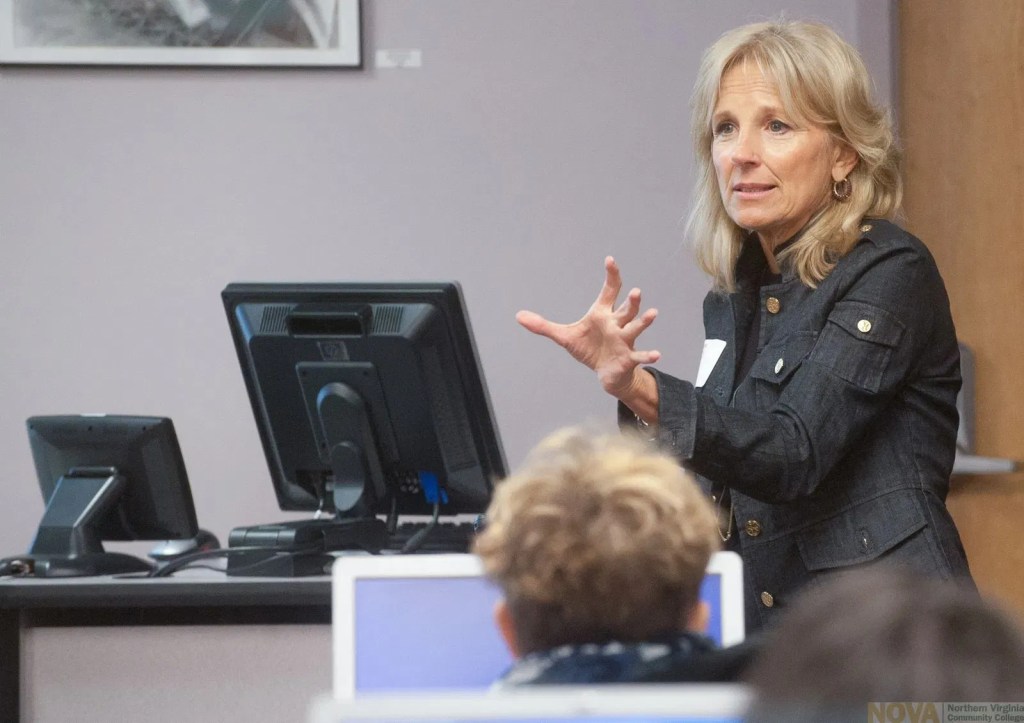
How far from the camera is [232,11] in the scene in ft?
11.3

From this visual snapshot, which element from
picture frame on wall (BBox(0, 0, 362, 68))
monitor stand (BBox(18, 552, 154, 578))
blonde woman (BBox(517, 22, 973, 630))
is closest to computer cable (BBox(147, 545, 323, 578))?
monitor stand (BBox(18, 552, 154, 578))

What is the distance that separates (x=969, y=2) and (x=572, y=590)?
2.62 metres

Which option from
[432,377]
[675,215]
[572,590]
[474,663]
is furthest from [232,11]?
[572,590]

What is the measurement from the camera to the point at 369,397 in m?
2.19

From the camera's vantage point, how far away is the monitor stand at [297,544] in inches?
84.4

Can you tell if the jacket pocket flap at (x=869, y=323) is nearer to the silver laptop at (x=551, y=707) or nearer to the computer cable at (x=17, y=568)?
the silver laptop at (x=551, y=707)

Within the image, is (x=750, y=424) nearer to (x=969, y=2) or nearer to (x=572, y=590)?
(x=572, y=590)

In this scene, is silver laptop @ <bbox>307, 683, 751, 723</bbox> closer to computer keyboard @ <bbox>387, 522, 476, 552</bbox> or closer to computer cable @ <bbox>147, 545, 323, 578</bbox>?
computer cable @ <bbox>147, 545, 323, 578</bbox>

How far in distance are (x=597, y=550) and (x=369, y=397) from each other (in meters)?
1.35

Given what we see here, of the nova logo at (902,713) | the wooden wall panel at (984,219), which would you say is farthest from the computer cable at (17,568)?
the wooden wall panel at (984,219)

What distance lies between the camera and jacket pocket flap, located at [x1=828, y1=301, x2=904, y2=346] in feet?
5.48

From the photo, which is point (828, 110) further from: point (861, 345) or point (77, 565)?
point (77, 565)

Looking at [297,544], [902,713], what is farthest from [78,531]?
[902,713]

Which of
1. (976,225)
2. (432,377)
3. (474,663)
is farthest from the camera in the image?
(976,225)
